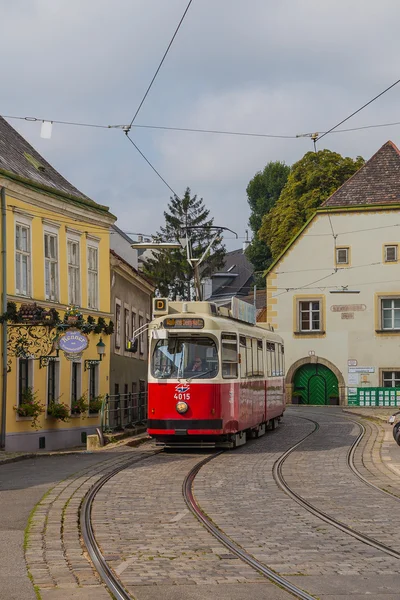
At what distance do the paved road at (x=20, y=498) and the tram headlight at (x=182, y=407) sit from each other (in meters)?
1.84

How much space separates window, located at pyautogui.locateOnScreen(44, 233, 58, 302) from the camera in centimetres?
3065

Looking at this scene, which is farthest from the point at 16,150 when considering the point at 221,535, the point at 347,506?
the point at 221,535

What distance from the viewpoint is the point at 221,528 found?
40.6 feet

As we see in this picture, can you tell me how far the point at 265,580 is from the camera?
9188mm

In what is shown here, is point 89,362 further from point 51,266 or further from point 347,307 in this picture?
point 347,307

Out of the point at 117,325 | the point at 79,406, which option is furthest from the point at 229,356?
the point at 117,325

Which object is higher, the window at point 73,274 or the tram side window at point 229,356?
the window at point 73,274

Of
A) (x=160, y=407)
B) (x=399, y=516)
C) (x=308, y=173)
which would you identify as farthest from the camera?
(x=308, y=173)

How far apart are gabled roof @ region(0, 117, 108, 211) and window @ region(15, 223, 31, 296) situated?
1.32 m

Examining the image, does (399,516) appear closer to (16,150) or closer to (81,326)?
(81,326)

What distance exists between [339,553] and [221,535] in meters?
1.54

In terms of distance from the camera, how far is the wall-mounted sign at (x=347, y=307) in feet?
187

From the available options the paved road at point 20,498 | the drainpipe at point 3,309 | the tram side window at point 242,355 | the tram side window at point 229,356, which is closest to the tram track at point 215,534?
the paved road at point 20,498

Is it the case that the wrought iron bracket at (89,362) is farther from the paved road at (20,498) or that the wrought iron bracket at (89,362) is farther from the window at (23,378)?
the paved road at (20,498)
